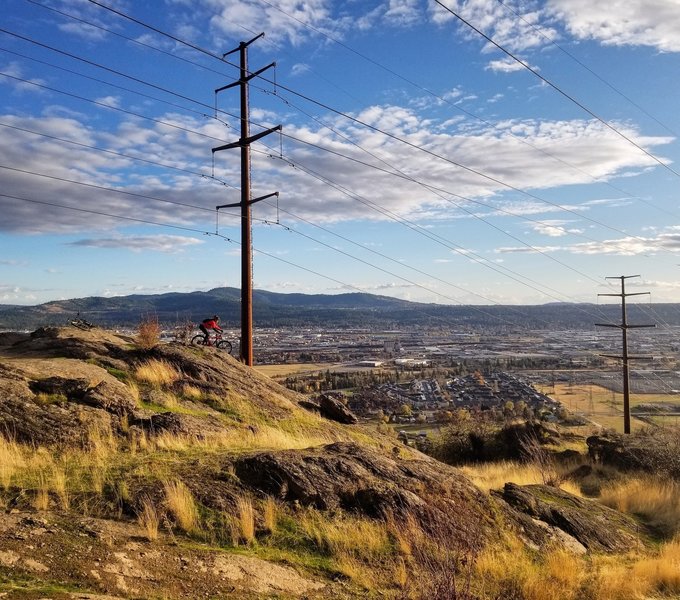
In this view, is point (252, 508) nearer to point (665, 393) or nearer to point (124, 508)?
point (124, 508)

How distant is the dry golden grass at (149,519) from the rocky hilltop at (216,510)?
3cm

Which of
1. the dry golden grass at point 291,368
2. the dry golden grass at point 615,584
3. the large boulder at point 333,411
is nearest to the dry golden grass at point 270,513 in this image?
the dry golden grass at point 615,584

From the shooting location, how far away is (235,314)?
18138cm

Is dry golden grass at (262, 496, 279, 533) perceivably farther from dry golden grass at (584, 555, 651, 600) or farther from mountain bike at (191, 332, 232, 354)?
mountain bike at (191, 332, 232, 354)

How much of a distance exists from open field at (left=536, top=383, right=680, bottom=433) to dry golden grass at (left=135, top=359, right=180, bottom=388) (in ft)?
177

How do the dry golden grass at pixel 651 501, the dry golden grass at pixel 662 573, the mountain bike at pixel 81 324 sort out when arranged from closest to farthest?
the dry golden grass at pixel 662 573, the dry golden grass at pixel 651 501, the mountain bike at pixel 81 324

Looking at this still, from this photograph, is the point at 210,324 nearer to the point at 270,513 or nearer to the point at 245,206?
the point at 245,206

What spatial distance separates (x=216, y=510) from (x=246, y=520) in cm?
54

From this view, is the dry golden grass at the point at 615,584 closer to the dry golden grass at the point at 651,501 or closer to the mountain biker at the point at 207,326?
the dry golden grass at the point at 651,501

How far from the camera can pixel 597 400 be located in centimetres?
8156

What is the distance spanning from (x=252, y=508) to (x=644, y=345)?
156261 mm

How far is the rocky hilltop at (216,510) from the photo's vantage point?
6156 mm

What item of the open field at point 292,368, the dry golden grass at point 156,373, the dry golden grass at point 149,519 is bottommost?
the open field at point 292,368

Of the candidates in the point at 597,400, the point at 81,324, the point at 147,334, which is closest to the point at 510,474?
the point at 147,334
